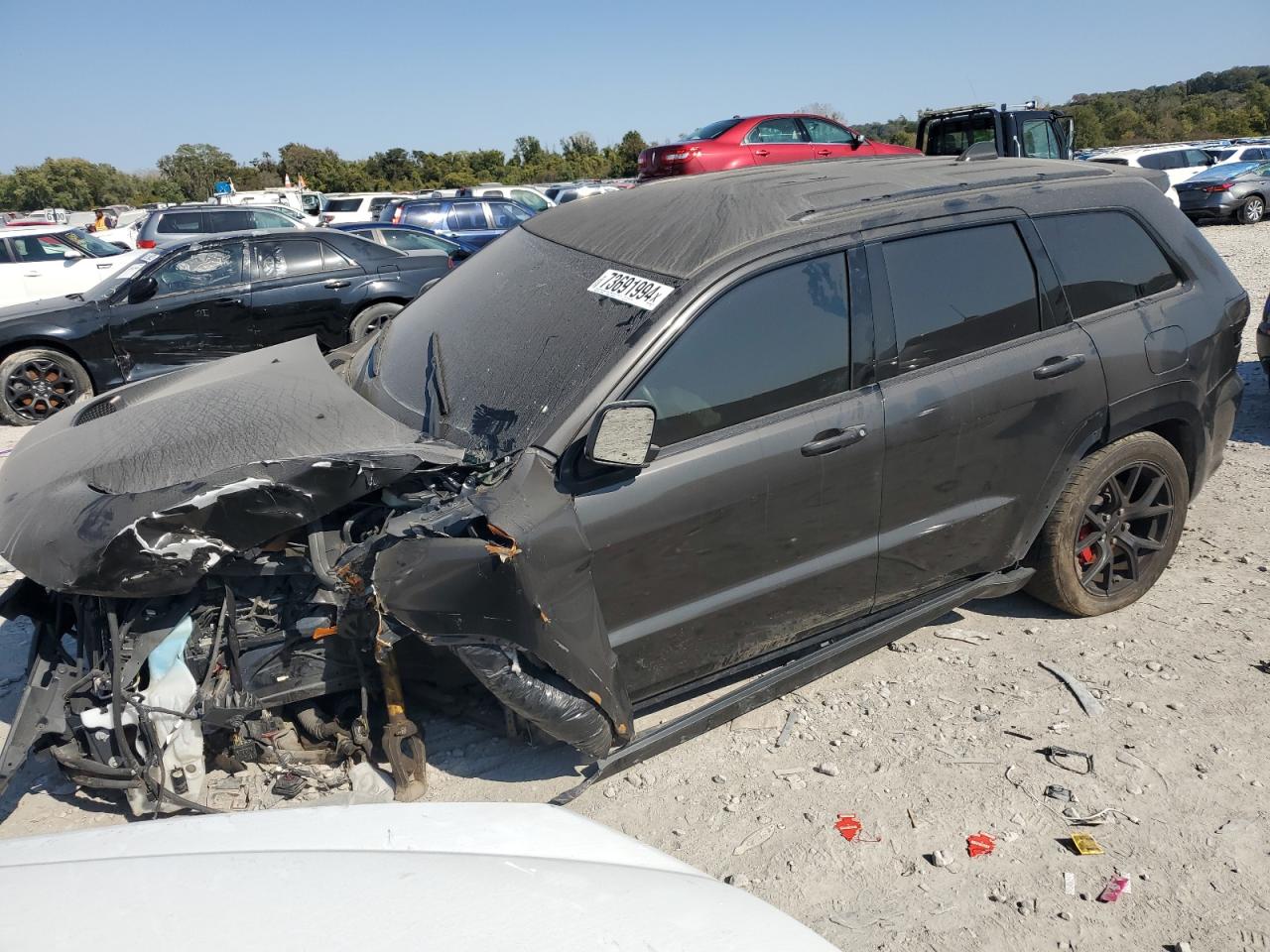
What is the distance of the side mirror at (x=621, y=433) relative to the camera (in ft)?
8.75

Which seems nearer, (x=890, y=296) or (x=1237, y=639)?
(x=890, y=296)

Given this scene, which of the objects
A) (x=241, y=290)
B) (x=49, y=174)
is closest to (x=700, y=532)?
(x=241, y=290)

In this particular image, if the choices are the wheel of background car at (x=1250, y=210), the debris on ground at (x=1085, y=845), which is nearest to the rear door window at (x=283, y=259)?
the debris on ground at (x=1085, y=845)

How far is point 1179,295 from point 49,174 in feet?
194

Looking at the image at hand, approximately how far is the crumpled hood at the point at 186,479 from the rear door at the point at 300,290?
507cm

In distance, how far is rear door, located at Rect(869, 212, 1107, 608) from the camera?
3.27 meters

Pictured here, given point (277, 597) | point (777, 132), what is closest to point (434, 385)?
point (277, 597)

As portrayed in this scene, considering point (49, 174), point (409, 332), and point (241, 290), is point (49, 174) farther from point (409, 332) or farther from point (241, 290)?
point (409, 332)

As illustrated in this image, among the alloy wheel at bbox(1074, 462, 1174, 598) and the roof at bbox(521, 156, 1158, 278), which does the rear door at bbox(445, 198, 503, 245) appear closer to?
the roof at bbox(521, 156, 1158, 278)

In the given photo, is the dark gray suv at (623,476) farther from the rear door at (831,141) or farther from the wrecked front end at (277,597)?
the rear door at (831,141)

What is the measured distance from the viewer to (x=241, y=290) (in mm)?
8344

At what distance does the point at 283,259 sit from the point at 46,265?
576 cm

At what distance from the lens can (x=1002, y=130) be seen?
43.6 feet

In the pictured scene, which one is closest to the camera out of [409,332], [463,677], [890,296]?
[463,677]
